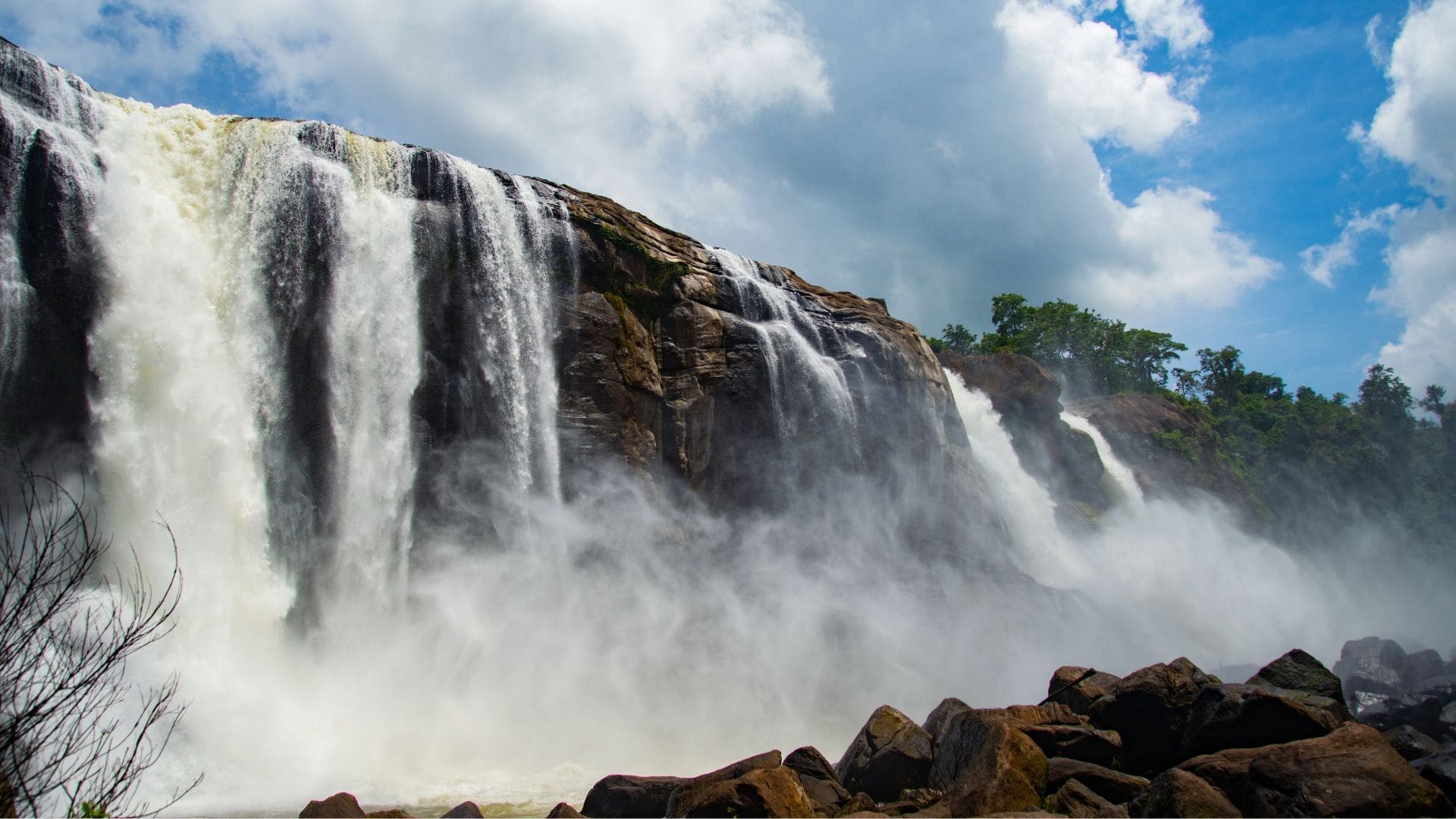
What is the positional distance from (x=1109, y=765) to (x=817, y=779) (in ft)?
12.4

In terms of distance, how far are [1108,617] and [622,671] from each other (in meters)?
19.2

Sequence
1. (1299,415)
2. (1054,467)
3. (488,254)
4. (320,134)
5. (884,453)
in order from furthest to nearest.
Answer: (1299,415) < (1054,467) < (884,453) < (488,254) < (320,134)

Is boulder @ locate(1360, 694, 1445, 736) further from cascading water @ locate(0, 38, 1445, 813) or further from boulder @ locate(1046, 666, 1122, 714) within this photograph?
cascading water @ locate(0, 38, 1445, 813)

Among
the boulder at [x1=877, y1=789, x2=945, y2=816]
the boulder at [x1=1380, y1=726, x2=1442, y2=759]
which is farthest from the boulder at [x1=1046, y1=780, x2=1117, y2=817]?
the boulder at [x1=1380, y1=726, x2=1442, y2=759]

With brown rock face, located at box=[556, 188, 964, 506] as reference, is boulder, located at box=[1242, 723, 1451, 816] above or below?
below

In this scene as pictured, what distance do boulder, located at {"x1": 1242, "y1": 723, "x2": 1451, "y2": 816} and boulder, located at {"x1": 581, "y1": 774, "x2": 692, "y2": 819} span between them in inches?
249

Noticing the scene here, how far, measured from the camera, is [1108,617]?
28.4 m

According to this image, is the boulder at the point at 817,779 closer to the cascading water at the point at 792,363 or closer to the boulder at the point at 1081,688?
the boulder at the point at 1081,688

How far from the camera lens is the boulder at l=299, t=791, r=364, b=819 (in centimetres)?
915

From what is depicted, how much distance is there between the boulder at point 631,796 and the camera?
34.0 ft

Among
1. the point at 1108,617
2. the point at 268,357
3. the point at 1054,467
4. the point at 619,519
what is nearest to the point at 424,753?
the point at 619,519

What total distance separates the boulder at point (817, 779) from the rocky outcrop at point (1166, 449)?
38259 mm

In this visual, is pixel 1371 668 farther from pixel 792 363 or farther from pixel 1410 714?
pixel 792 363

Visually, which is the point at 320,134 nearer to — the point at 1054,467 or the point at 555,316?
the point at 555,316
